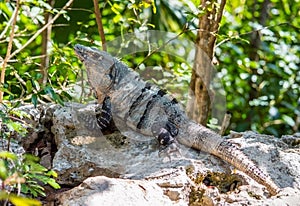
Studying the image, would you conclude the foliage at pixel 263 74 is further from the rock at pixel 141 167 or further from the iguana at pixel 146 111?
the rock at pixel 141 167

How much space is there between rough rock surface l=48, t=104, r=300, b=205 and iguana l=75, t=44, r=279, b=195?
0.06 meters

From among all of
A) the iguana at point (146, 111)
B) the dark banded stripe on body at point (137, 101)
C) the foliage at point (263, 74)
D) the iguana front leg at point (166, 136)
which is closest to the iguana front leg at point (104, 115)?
the iguana at point (146, 111)

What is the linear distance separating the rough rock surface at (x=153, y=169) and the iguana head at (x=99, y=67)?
20 centimetres

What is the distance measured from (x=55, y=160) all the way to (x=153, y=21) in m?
2.66

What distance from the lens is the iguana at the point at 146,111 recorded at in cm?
271

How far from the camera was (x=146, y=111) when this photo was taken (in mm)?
3014

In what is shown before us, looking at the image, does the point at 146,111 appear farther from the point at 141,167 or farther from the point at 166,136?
the point at 141,167

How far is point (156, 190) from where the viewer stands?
2281 mm

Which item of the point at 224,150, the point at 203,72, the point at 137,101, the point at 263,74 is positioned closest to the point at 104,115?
the point at 137,101

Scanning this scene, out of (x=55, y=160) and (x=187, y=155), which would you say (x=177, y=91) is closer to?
(x=187, y=155)

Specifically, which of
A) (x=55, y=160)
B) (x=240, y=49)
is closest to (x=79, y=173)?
(x=55, y=160)

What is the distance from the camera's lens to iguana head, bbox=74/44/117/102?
316 cm

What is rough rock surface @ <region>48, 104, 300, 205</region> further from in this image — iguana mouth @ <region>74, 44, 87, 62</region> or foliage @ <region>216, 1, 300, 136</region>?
foliage @ <region>216, 1, 300, 136</region>

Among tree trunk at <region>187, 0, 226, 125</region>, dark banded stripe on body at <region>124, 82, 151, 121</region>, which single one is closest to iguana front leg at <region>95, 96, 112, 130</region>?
dark banded stripe on body at <region>124, 82, 151, 121</region>
